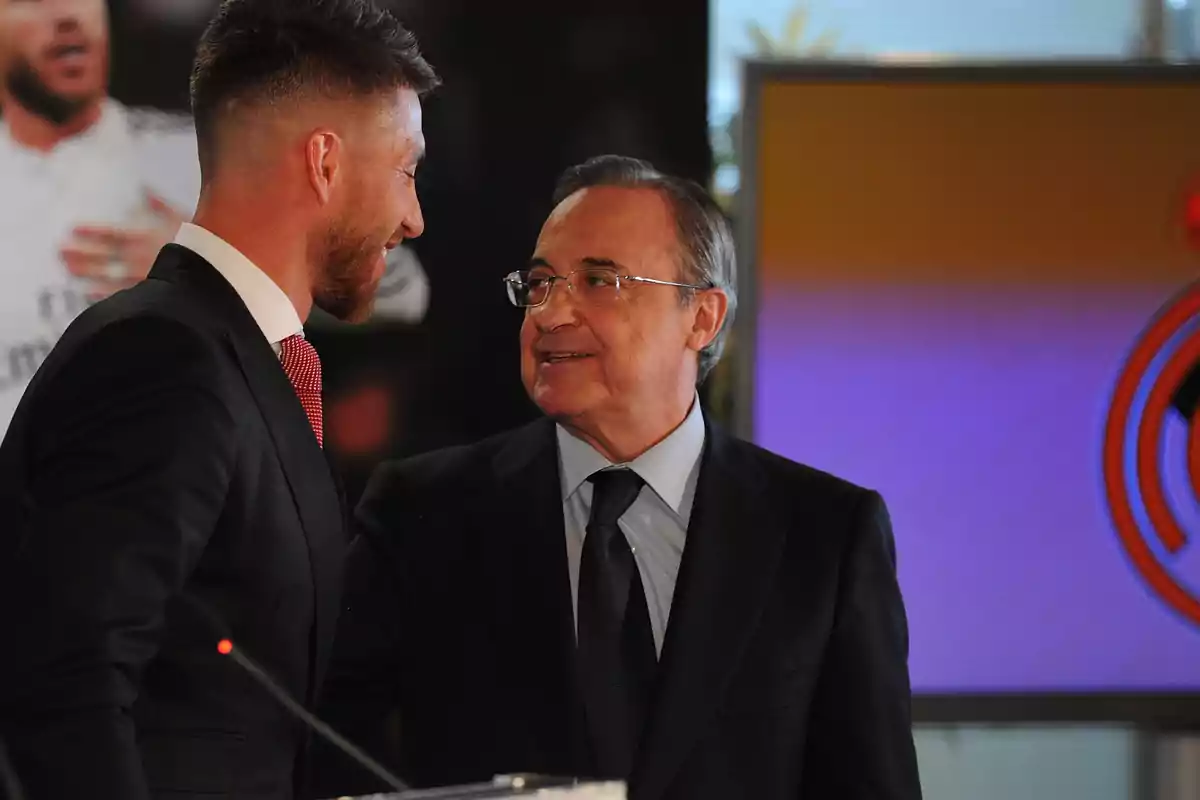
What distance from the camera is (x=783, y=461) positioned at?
2.29m

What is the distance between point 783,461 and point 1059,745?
1.24 m

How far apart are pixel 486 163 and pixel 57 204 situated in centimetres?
78

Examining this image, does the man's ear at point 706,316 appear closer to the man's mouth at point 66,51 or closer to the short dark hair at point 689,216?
the short dark hair at point 689,216

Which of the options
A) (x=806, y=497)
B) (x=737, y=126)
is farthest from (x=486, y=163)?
(x=806, y=497)

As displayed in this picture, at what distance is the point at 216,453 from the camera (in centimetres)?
146

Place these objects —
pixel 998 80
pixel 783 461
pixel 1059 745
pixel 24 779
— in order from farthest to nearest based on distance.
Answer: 1. pixel 1059 745
2. pixel 998 80
3. pixel 783 461
4. pixel 24 779

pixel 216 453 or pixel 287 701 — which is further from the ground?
pixel 216 453

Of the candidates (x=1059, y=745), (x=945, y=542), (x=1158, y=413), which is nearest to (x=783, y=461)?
(x=945, y=542)

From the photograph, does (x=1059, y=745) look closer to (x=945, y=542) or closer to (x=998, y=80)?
(x=945, y=542)

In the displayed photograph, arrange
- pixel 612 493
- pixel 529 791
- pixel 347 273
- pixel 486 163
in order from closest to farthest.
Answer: pixel 529 791 → pixel 347 273 → pixel 612 493 → pixel 486 163

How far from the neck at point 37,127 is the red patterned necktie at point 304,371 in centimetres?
100

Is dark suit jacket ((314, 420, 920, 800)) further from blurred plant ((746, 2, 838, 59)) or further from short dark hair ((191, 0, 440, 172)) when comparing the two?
blurred plant ((746, 2, 838, 59))

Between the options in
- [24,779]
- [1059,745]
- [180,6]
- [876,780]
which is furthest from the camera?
[1059,745]

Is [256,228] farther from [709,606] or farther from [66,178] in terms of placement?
[66,178]
